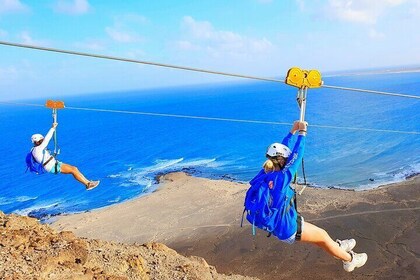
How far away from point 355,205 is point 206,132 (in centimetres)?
5044

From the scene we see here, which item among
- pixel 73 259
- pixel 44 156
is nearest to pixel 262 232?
pixel 73 259

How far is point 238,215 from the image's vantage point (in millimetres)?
23609

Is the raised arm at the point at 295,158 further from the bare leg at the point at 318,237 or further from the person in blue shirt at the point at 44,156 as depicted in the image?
the person in blue shirt at the point at 44,156

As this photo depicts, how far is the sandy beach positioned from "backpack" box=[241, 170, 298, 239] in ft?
38.9

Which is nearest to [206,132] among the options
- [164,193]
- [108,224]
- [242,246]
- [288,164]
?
[164,193]

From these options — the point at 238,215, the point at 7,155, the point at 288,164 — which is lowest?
the point at 7,155

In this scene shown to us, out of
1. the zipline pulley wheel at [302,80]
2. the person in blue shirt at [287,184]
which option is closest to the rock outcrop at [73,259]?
the person in blue shirt at [287,184]

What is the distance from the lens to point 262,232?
2033cm

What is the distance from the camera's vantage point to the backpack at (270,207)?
4.98 m

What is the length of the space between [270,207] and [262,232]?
630 inches

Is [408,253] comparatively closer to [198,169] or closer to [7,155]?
[198,169]

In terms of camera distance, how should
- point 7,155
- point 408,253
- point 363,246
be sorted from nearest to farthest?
point 408,253, point 363,246, point 7,155

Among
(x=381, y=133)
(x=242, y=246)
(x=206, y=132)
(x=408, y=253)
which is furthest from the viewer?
(x=206, y=132)

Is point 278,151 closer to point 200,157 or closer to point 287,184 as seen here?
point 287,184
